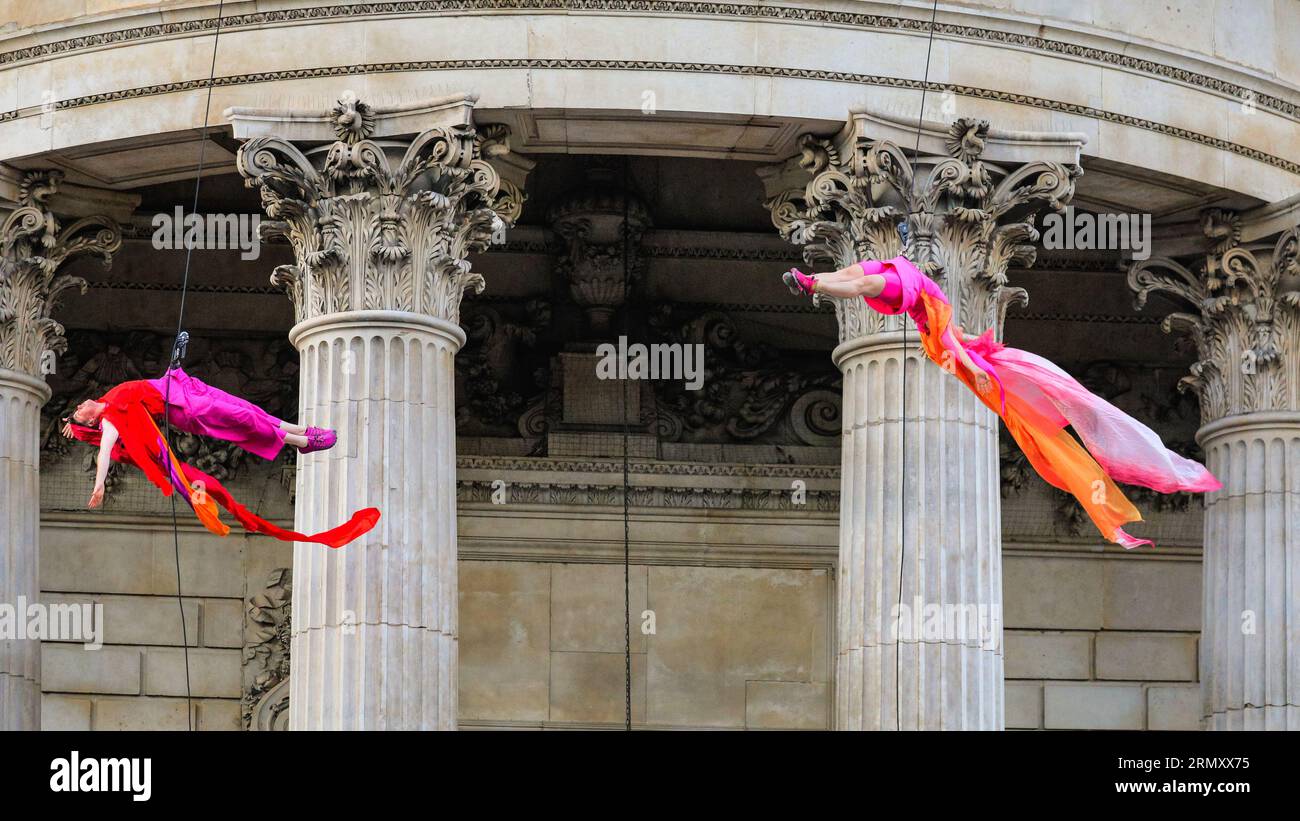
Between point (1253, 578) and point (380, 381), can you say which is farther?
point (1253, 578)

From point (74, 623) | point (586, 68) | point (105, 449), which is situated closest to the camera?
point (105, 449)

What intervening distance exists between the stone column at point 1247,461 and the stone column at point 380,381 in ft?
31.5

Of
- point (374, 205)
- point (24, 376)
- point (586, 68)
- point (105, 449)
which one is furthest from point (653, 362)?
point (105, 449)

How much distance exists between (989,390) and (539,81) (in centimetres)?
698

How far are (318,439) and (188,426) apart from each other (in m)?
1.68

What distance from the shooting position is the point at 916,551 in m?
38.0

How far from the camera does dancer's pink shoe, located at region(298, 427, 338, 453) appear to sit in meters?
36.7

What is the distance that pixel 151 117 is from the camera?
3991 cm

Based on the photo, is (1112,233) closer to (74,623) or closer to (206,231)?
(206,231)

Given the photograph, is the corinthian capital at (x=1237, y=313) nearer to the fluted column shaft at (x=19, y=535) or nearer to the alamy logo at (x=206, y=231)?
the alamy logo at (x=206, y=231)

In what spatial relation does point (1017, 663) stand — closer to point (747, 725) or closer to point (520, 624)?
point (747, 725)

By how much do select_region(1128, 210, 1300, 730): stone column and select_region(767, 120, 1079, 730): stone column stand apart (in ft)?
11.3

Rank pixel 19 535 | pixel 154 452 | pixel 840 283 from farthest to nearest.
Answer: pixel 19 535 < pixel 154 452 < pixel 840 283

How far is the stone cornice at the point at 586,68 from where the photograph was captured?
39.2 m
